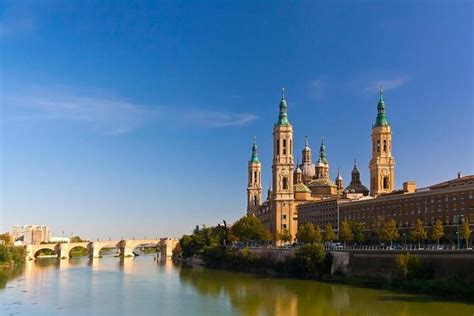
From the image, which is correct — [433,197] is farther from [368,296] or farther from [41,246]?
[41,246]

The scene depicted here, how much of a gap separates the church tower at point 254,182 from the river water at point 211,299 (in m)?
76.8

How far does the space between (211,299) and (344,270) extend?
15107 mm

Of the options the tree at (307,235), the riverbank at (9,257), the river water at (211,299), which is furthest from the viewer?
the riverbank at (9,257)

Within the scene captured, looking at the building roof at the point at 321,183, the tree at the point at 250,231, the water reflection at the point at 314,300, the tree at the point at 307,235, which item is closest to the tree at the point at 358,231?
the tree at the point at 307,235

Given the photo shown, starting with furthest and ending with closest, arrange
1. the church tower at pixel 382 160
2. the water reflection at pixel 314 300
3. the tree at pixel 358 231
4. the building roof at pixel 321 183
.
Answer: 1. the building roof at pixel 321 183
2. the church tower at pixel 382 160
3. the tree at pixel 358 231
4. the water reflection at pixel 314 300

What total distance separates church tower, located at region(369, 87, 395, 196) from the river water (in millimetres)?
38951

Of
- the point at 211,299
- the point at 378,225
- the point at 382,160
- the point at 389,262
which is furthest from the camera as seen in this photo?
the point at 382,160

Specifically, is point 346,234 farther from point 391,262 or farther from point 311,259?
point 391,262

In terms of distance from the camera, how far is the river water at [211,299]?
139 feet

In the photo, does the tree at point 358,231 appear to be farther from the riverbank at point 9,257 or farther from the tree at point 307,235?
the riverbank at point 9,257

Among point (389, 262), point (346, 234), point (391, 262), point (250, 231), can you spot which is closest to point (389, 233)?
point (346, 234)

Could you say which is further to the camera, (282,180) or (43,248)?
(43,248)

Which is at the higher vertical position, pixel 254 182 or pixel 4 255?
pixel 254 182

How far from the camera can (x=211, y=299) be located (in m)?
52.0
